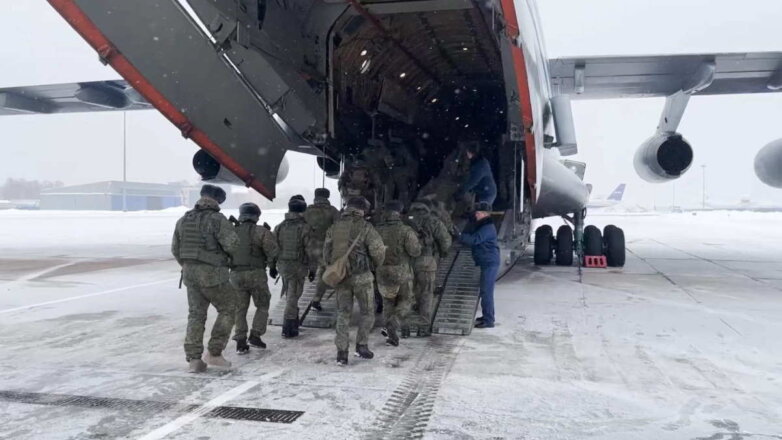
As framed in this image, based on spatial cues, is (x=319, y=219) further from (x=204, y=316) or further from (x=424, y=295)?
(x=204, y=316)

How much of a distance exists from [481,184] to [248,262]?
14.0 feet

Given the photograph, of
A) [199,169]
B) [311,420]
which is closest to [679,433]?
[311,420]

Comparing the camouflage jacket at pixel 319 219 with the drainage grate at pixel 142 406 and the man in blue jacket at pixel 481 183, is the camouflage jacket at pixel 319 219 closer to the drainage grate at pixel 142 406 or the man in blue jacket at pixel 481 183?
the drainage grate at pixel 142 406

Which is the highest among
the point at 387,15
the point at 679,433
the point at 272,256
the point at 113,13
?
the point at 387,15

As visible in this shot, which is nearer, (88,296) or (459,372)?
(459,372)

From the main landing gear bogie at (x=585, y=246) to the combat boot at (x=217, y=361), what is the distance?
832 centimetres

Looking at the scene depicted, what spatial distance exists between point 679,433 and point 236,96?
4979 millimetres

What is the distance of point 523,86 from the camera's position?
577cm

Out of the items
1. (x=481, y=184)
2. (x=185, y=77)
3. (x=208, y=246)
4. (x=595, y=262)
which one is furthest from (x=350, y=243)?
(x=595, y=262)

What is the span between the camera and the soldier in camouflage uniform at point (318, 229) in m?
6.07

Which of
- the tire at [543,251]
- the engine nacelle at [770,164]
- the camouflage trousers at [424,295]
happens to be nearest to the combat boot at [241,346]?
the camouflage trousers at [424,295]

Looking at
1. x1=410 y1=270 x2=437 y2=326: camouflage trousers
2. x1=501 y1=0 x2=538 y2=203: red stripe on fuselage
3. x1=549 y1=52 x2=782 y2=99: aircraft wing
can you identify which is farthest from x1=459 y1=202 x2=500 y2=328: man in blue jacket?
x1=549 y1=52 x2=782 y2=99: aircraft wing

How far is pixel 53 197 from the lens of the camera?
238 ft

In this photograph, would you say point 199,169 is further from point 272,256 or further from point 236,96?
point 272,256
